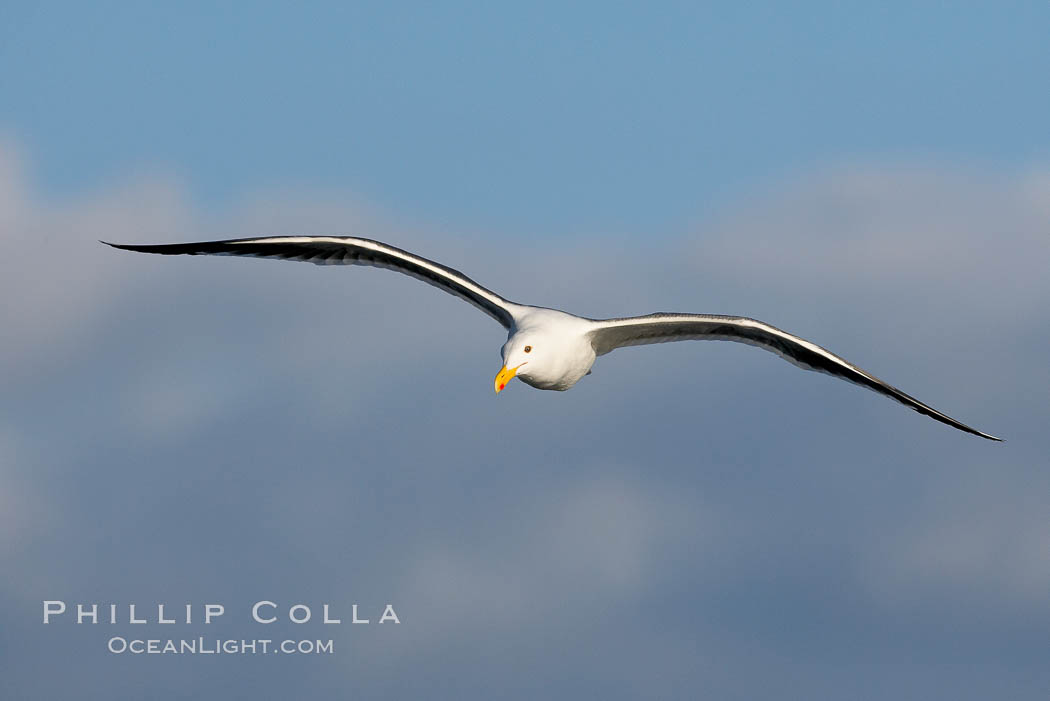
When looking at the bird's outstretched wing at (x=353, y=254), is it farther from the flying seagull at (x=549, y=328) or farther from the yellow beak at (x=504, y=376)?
the yellow beak at (x=504, y=376)

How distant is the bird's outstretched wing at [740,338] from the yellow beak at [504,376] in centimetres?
175

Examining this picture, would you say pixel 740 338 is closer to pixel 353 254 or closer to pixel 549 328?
pixel 549 328

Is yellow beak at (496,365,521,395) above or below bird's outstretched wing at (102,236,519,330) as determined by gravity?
below

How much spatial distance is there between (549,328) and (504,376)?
4.27ft

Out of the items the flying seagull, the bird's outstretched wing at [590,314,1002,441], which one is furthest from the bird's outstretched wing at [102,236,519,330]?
the bird's outstretched wing at [590,314,1002,441]

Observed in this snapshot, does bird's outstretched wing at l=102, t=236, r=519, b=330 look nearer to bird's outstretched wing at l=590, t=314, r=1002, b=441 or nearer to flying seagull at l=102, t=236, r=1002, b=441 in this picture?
flying seagull at l=102, t=236, r=1002, b=441

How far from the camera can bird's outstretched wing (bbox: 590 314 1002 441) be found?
79.4 feet

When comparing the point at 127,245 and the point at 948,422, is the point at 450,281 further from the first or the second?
the point at 948,422

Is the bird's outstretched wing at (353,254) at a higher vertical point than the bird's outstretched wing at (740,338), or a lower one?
higher

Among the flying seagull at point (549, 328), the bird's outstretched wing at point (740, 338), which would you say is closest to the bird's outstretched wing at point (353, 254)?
the flying seagull at point (549, 328)

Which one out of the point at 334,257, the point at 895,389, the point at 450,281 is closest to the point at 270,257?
the point at 334,257

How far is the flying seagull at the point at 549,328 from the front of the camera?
2381 centimetres

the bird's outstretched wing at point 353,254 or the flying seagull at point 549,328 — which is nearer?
the flying seagull at point 549,328

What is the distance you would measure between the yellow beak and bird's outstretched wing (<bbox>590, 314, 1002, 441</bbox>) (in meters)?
1.75
